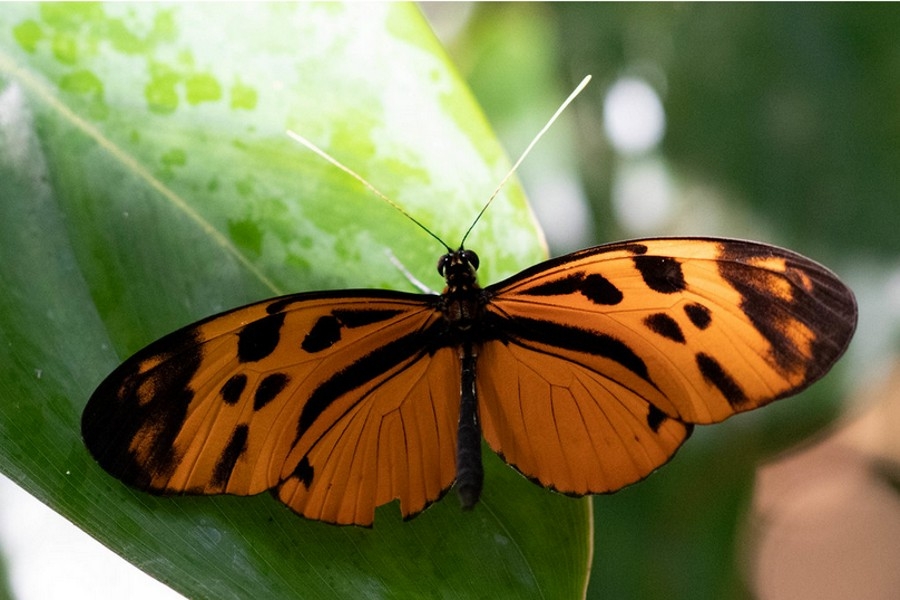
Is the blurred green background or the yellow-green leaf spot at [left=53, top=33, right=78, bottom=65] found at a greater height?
the blurred green background

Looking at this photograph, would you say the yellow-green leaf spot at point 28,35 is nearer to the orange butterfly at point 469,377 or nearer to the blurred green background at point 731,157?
the orange butterfly at point 469,377

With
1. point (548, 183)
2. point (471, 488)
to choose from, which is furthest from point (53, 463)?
point (548, 183)

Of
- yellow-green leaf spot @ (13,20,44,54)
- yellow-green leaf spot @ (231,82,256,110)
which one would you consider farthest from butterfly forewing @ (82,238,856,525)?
yellow-green leaf spot @ (13,20,44,54)

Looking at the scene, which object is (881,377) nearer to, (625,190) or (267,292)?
(625,190)

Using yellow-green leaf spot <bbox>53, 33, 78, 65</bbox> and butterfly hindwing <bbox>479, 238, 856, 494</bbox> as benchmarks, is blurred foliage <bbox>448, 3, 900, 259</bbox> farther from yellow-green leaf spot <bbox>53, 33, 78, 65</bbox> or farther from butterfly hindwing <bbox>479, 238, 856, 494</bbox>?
yellow-green leaf spot <bbox>53, 33, 78, 65</bbox>

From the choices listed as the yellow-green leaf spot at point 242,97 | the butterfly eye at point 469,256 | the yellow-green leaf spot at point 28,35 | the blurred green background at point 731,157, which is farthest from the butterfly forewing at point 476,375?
the blurred green background at point 731,157

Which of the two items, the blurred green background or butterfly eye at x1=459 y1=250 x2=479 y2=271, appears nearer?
butterfly eye at x1=459 y1=250 x2=479 y2=271

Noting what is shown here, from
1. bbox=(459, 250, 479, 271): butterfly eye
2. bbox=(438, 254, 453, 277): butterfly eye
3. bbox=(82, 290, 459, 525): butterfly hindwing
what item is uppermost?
bbox=(459, 250, 479, 271): butterfly eye
